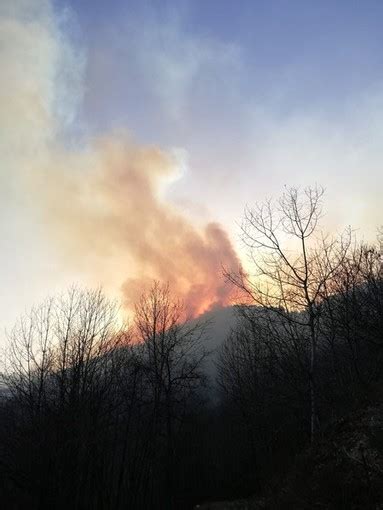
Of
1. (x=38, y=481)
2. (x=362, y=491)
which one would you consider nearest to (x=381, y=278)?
(x=362, y=491)

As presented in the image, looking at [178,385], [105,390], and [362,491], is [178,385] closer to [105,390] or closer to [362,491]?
[105,390]

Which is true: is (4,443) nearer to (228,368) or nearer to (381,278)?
(381,278)

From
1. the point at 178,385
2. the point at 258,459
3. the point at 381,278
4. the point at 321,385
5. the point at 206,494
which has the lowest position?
the point at 206,494

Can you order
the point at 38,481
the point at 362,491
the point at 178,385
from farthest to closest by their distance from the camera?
the point at 178,385
the point at 38,481
the point at 362,491

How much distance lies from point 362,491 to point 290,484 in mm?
3845

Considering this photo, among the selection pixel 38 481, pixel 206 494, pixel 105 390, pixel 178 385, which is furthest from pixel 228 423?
pixel 38 481

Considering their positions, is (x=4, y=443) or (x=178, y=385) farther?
(x=178, y=385)

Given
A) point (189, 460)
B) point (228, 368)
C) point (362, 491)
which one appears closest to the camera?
point (362, 491)

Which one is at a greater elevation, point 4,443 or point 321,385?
point 321,385

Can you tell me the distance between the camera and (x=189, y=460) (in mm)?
34312

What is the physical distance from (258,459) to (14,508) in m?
18.6

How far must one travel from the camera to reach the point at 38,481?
16.5 m

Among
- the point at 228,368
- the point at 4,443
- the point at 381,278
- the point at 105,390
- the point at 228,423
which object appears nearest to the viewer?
the point at 4,443

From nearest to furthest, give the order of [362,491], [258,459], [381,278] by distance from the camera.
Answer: [362,491], [381,278], [258,459]
